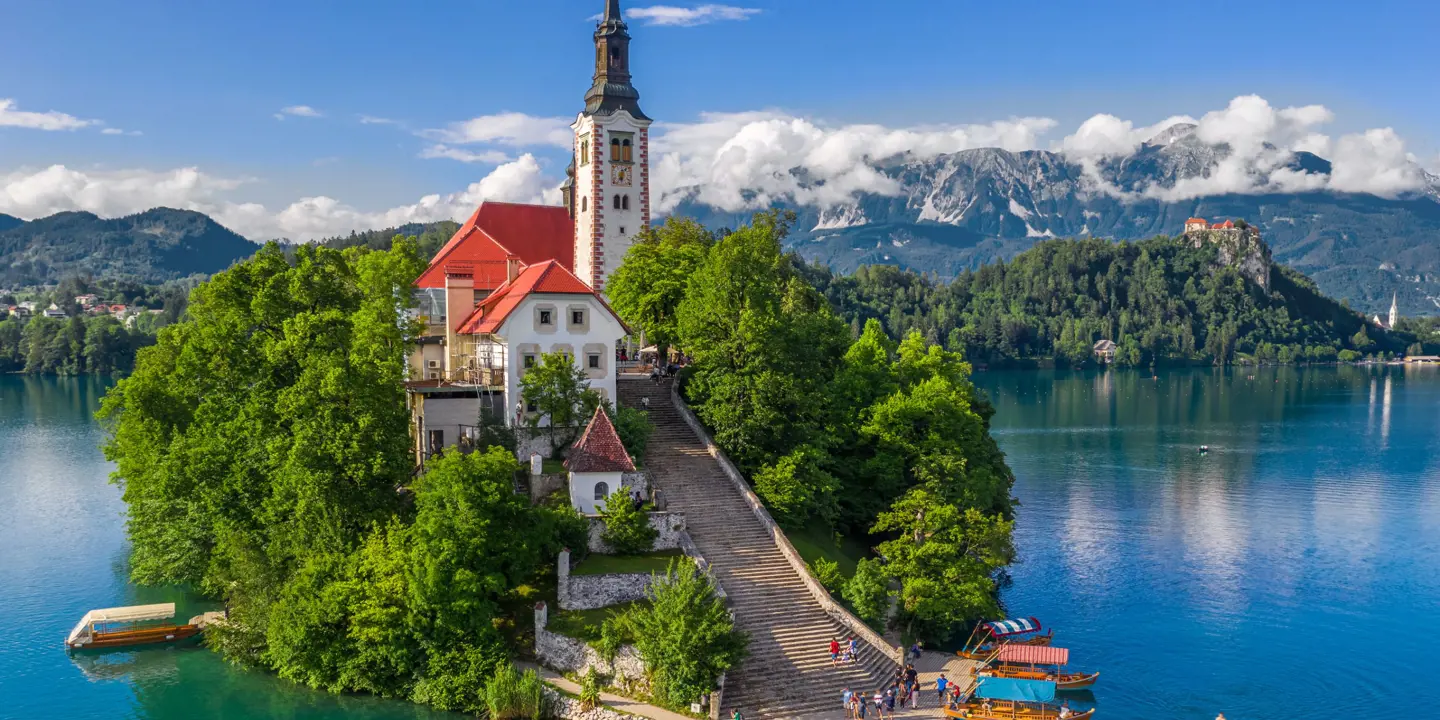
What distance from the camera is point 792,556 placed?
1753 inches

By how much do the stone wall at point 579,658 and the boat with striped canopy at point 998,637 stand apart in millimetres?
14338

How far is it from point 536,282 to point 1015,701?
26307 mm

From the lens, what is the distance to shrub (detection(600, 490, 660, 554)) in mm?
43219

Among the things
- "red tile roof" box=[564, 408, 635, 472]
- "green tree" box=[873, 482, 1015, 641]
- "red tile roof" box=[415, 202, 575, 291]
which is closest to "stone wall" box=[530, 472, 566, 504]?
"red tile roof" box=[564, 408, 635, 472]

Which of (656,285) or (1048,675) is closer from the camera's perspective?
(1048,675)

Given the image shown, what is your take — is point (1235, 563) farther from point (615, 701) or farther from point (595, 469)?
point (615, 701)

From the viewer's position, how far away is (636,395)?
57.1m

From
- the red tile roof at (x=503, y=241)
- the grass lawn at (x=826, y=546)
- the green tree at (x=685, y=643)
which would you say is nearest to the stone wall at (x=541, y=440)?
the grass lawn at (x=826, y=546)

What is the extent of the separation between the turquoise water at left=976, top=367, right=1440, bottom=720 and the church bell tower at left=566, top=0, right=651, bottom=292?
29.3m

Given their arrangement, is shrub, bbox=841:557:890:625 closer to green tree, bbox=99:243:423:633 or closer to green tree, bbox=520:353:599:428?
green tree, bbox=520:353:599:428

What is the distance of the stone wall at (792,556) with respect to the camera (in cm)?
4138

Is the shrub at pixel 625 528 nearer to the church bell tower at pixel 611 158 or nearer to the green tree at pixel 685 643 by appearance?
the green tree at pixel 685 643

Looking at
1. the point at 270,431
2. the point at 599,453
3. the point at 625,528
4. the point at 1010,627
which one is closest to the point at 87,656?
the point at 270,431

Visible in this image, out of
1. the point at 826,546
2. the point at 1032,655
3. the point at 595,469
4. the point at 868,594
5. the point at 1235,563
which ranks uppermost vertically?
the point at 595,469
